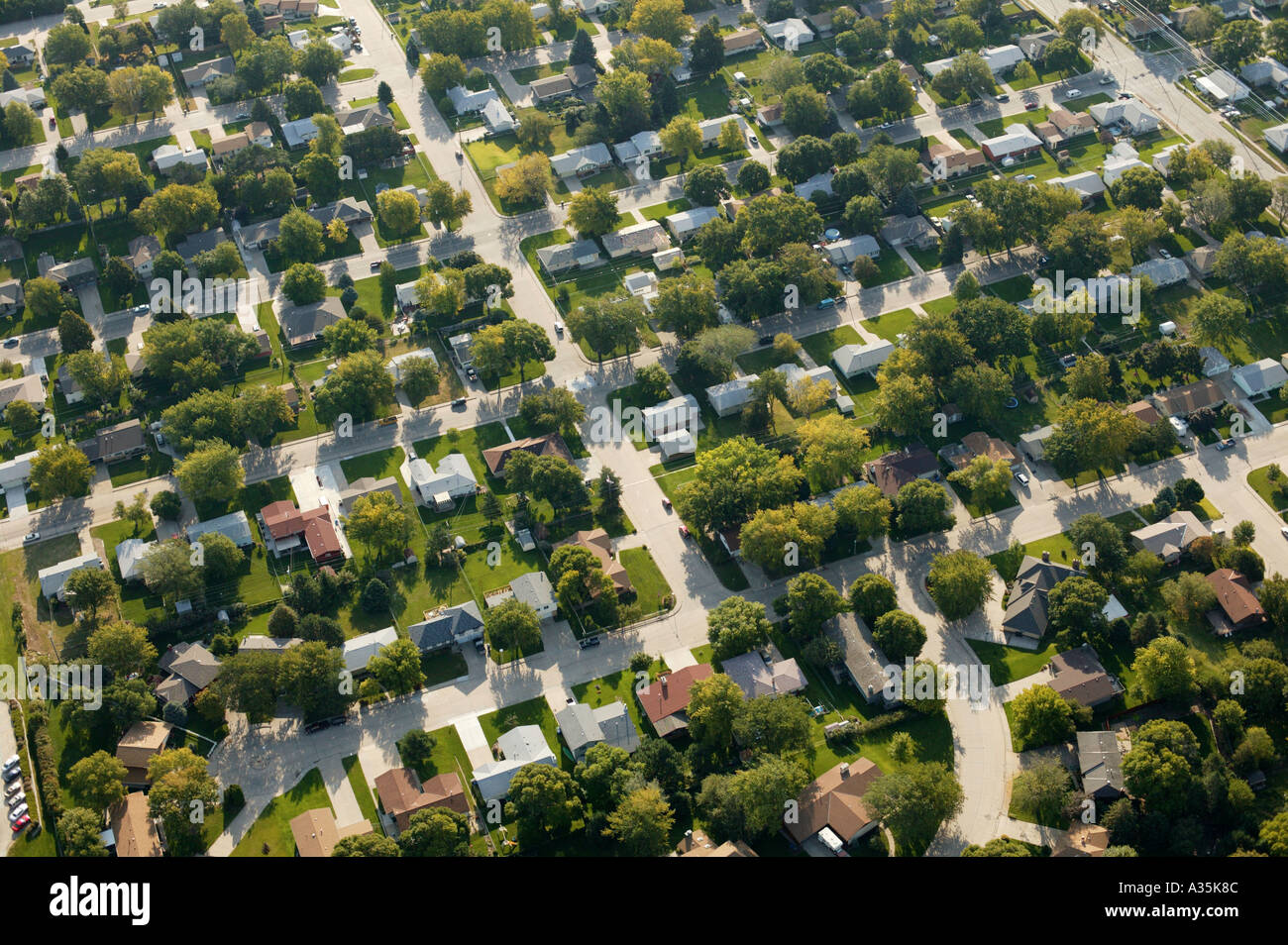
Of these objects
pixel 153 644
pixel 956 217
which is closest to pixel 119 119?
pixel 153 644

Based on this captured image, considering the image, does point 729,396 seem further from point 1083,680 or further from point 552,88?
point 552,88

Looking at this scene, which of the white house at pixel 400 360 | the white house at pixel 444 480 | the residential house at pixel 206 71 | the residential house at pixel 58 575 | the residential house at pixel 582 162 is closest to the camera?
the residential house at pixel 58 575

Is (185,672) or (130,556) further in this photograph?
(130,556)

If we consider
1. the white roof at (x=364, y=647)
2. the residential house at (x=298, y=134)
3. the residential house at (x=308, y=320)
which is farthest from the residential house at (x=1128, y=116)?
the white roof at (x=364, y=647)

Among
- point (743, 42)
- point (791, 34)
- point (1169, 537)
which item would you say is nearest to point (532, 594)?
point (1169, 537)

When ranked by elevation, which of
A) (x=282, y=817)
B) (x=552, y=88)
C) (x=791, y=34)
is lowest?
(x=282, y=817)

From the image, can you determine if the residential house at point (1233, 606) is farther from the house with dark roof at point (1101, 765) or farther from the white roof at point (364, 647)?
the white roof at point (364, 647)
